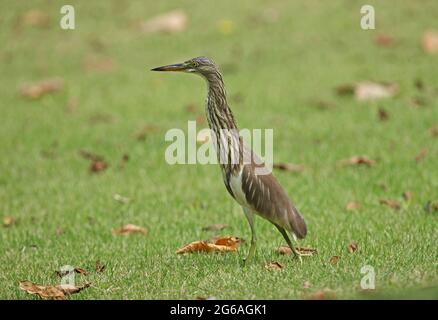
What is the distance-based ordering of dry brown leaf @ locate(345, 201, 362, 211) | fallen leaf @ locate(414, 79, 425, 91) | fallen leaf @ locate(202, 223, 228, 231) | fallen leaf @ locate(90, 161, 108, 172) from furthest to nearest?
fallen leaf @ locate(414, 79, 425, 91) → fallen leaf @ locate(90, 161, 108, 172) → dry brown leaf @ locate(345, 201, 362, 211) → fallen leaf @ locate(202, 223, 228, 231)

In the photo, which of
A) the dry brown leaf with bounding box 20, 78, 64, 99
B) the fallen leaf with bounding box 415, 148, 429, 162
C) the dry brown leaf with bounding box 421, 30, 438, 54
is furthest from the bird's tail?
the dry brown leaf with bounding box 421, 30, 438, 54

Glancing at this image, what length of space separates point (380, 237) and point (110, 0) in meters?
13.5

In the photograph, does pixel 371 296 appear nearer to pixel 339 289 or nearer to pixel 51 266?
pixel 339 289

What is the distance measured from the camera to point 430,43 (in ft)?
53.0

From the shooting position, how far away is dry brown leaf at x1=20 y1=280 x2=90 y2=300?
20.6 ft

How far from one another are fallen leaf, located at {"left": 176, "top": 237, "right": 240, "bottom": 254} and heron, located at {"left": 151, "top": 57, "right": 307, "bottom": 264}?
66 cm

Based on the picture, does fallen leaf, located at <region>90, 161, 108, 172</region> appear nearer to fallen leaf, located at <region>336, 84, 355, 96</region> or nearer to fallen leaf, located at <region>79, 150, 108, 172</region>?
fallen leaf, located at <region>79, 150, 108, 172</region>

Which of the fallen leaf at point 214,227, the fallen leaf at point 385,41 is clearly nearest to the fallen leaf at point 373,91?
the fallen leaf at point 385,41

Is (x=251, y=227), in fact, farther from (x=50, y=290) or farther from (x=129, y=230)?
(x=129, y=230)

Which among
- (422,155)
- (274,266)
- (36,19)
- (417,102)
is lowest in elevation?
(274,266)

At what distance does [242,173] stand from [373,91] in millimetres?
7828

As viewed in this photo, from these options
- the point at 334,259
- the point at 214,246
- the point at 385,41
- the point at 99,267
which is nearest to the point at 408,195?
the point at 334,259

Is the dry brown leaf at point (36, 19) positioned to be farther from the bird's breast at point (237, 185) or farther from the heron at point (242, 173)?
the bird's breast at point (237, 185)

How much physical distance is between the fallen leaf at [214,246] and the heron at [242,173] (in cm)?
66
